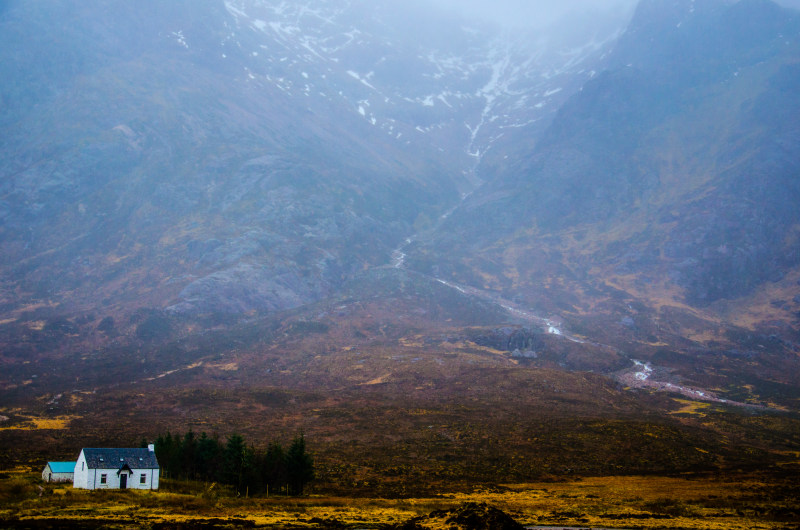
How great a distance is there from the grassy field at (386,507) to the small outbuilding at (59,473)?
109 cm

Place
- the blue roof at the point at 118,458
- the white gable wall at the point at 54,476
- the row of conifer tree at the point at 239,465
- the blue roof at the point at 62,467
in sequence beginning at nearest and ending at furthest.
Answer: the blue roof at the point at 118,458
the white gable wall at the point at 54,476
the blue roof at the point at 62,467
the row of conifer tree at the point at 239,465

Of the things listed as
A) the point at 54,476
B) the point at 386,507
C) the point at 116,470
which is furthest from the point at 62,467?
the point at 386,507

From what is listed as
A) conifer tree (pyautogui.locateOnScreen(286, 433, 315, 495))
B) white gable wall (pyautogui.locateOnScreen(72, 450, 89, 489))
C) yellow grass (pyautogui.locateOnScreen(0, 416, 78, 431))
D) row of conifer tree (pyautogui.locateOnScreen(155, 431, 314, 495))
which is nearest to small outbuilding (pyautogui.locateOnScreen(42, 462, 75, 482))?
white gable wall (pyautogui.locateOnScreen(72, 450, 89, 489))

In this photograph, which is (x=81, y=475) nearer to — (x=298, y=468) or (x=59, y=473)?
(x=59, y=473)

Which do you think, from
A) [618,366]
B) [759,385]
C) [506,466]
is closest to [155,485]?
[506,466]

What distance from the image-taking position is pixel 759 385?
125938 millimetres

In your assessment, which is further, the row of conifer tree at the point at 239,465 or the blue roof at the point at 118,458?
the row of conifer tree at the point at 239,465

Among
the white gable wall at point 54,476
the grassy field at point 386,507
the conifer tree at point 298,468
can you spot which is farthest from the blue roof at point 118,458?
the conifer tree at point 298,468

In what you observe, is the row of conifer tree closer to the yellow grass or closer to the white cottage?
the white cottage

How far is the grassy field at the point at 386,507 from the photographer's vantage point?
42844 mm

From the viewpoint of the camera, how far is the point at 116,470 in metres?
52.2

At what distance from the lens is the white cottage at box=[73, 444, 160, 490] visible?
51.4 m

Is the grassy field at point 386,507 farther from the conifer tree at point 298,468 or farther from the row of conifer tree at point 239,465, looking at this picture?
the conifer tree at point 298,468

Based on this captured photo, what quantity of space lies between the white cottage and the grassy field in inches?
56.9
